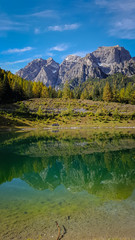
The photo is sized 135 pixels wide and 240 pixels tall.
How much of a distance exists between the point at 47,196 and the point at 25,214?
2.68 meters

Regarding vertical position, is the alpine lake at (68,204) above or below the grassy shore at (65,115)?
below

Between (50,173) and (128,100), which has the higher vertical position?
(128,100)

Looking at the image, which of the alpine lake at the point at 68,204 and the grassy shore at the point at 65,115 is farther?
the grassy shore at the point at 65,115

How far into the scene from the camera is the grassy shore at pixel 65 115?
80688 mm

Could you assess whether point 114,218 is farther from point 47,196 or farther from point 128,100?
point 128,100

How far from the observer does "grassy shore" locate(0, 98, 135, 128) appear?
80688mm

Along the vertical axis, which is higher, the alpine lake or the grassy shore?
the grassy shore

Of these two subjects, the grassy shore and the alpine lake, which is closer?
the alpine lake

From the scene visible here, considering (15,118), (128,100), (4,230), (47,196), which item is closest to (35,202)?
(47,196)

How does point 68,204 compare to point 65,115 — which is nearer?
point 68,204

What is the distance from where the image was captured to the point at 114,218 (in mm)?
8391

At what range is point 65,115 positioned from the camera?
92688mm

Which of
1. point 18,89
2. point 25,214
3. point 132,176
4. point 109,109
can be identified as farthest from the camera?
point 18,89

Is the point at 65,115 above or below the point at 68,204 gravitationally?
above
